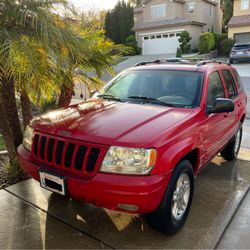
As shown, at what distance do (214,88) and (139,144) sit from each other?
1.96 metres

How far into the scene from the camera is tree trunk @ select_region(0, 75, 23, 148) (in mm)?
4289

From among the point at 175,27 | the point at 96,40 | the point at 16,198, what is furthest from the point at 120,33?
the point at 16,198

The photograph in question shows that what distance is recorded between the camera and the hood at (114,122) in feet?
9.18

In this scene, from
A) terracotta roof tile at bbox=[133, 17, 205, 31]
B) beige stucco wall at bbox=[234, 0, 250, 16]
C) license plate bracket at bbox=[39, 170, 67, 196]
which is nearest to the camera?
license plate bracket at bbox=[39, 170, 67, 196]

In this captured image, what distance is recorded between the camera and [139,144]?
2689 mm

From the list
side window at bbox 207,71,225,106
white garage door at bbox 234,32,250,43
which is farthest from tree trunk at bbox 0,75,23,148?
white garage door at bbox 234,32,250,43

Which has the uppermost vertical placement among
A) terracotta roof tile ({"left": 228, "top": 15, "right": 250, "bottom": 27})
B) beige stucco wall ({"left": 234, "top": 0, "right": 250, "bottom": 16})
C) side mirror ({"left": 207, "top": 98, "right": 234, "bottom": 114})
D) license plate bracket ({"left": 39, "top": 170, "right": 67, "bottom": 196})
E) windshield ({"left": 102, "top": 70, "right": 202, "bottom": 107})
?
beige stucco wall ({"left": 234, "top": 0, "right": 250, "bottom": 16})

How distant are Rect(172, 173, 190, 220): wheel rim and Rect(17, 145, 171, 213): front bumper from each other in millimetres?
365

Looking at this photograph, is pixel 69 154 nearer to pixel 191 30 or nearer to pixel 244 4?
pixel 191 30

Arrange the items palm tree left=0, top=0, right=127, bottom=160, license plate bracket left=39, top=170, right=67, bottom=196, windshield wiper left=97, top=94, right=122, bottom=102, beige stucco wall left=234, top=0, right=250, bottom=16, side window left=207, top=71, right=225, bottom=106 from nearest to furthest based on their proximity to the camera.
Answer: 1. license plate bracket left=39, top=170, right=67, bottom=196
2. palm tree left=0, top=0, right=127, bottom=160
3. side window left=207, top=71, right=225, bottom=106
4. windshield wiper left=97, top=94, right=122, bottom=102
5. beige stucco wall left=234, top=0, right=250, bottom=16

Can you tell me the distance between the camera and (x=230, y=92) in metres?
4.77

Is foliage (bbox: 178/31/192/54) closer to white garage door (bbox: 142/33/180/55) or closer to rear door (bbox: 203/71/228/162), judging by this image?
white garage door (bbox: 142/33/180/55)

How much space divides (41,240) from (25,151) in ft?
3.24

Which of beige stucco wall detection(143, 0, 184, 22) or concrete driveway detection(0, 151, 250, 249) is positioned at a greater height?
beige stucco wall detection(143, 0, 184, 22)
